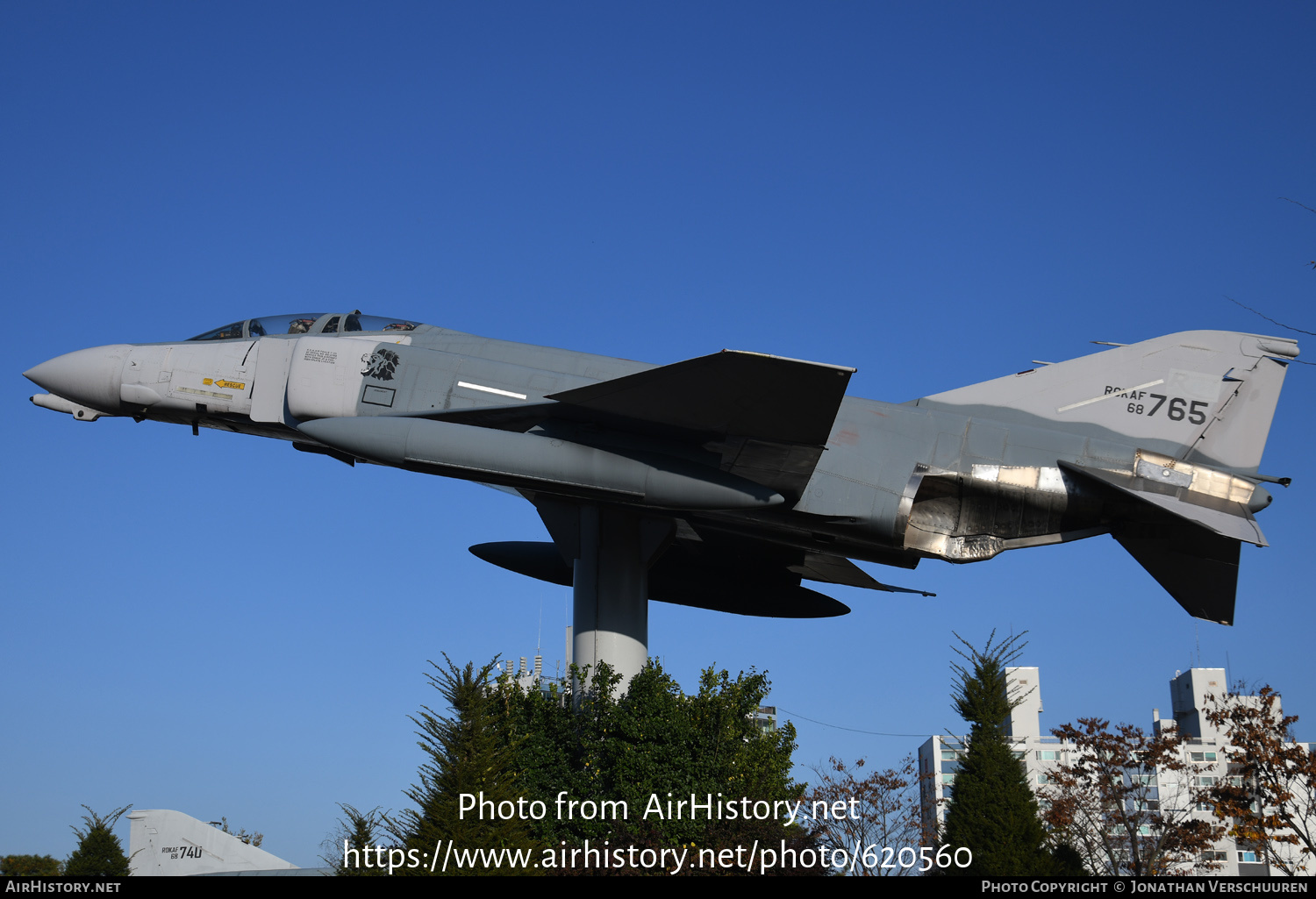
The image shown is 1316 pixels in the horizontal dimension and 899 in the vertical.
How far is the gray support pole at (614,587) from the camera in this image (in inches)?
737

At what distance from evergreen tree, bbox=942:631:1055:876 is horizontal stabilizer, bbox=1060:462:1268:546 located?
4080 mm

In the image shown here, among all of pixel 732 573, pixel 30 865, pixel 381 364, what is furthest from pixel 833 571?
pixel 30 865

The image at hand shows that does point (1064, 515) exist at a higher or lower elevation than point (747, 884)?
higher

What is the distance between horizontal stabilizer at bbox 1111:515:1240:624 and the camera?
1627cm

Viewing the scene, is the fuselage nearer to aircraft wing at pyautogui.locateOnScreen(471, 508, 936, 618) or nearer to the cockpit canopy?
the cockpit canopy

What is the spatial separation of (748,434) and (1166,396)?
297 inches

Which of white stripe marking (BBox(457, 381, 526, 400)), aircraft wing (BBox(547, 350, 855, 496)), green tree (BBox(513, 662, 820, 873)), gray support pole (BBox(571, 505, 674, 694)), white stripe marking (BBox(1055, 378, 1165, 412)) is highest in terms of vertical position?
white stripe marking (BBox(1055, 378, 1165, 412))

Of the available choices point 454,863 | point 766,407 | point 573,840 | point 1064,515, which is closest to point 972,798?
point 1064,515

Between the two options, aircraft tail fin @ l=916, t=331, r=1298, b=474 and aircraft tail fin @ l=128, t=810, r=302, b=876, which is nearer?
aircraft tail fin @ l=916, t=331, r=1298, b=474

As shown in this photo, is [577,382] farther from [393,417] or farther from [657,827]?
[657,827]

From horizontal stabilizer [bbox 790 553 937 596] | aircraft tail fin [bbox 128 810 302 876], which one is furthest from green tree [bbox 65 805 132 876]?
horizontal stabilizer [bbox 790 553 937 596]

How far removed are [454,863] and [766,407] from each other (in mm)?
7131

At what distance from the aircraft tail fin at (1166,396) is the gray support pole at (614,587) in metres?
5.84

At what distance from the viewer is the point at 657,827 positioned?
1653 cm
